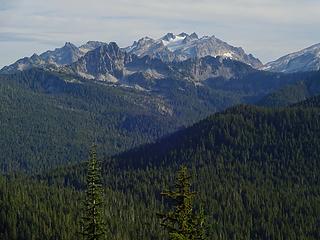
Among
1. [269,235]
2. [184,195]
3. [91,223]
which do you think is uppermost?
[184,195]

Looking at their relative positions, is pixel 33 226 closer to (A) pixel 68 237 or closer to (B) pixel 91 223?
(A) pixel 68 237

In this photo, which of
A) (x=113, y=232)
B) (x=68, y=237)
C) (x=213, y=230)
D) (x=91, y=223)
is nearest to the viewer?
(x=91, y=223)

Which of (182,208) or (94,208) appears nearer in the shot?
(182,208)

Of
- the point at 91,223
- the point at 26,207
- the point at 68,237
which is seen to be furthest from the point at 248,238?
the point at 91,223

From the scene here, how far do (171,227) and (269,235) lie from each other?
16053cm

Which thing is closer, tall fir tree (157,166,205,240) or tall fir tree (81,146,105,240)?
tall fir tree (157,166,205,240)

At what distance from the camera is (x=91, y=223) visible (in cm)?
5366

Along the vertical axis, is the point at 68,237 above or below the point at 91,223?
below

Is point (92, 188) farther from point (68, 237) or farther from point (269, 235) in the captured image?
point (269, 235)

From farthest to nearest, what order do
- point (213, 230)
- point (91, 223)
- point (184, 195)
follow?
point (213, 230)
point (91, 223)
point (184, 195)

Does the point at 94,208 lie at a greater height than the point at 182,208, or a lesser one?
lesser

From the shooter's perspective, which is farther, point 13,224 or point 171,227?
point 13,224

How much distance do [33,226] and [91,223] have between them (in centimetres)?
13158

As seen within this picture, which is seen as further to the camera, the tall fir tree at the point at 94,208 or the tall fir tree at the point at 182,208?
the tall fir tree at the point at 94,208
